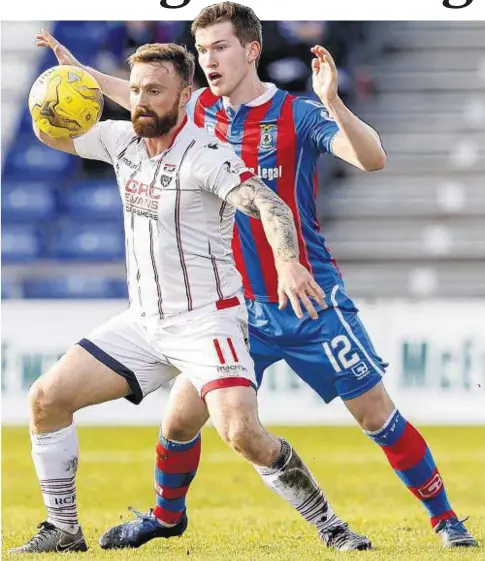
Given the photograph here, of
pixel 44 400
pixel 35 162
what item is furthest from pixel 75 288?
pixel 44 400

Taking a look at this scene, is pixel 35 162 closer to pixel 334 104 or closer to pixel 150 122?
pixel 150 122

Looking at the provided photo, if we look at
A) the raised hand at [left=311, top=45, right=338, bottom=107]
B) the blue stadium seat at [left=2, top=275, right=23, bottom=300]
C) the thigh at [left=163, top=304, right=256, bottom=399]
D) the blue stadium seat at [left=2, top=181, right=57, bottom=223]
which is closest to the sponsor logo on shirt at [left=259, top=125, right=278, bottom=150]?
the raised hand at [left=311, top=45, right=338, bottom=107]

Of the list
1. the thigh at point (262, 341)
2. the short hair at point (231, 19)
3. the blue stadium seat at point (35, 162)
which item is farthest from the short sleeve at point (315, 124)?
the blue stadium seat at point (35, 162)

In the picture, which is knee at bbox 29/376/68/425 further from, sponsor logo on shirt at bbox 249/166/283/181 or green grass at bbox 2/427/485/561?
sponsor logo on shirt at bbox 249/166/283/181

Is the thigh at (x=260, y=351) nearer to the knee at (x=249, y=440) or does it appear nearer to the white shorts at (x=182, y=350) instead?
the white shorts at (x=182, y=350)

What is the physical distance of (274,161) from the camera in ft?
20.1

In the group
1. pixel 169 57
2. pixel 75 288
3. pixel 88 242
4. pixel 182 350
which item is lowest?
pixel 75 288

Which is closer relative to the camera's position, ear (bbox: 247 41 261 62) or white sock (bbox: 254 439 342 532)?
white sock (bbox: 254 439 342 532)

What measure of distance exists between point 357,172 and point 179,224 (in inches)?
443

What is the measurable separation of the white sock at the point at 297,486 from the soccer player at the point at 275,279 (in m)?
0.49

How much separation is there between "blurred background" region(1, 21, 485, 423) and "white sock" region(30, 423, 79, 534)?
7.65 m

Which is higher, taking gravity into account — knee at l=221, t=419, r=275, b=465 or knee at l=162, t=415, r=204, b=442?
knee at l=221, t=419, r=275, b=465

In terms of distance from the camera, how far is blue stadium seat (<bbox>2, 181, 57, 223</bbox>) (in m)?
16.0

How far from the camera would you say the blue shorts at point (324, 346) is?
6.07m
